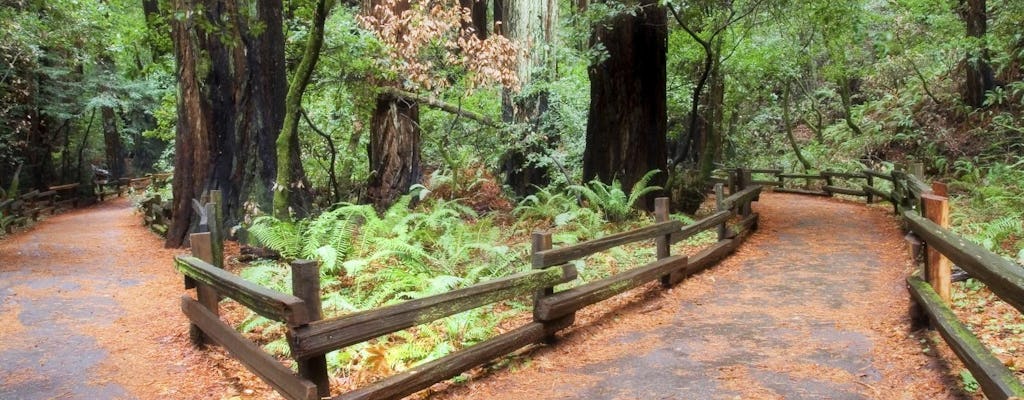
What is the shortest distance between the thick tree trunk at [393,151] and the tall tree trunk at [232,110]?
2.70 metres

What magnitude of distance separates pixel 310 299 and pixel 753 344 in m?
4.17

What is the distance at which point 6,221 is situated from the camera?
18609mm

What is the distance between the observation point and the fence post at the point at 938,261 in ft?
19.6

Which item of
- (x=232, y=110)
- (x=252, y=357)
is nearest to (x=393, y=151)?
(x=232, y=110)

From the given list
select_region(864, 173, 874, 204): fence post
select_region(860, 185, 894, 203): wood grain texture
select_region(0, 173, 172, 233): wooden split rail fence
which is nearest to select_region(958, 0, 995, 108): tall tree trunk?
select_region(864, 173, 874, 204): fence post

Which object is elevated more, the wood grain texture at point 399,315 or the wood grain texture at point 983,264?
the wood grain texture at point 983,264

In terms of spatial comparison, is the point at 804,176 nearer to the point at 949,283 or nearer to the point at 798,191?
the point at 798,191

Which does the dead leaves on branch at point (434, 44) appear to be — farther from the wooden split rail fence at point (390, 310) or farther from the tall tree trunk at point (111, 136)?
the tall tree trunk at point (111, 136)

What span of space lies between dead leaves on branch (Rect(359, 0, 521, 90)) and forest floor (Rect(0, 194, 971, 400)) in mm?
4964

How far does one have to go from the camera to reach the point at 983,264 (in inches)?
173

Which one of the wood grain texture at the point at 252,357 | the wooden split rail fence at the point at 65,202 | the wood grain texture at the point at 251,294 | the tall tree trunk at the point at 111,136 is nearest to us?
the wood grain texture at the point at 251,294

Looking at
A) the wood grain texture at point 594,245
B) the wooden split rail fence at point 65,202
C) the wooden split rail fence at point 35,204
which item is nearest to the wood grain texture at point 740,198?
the wood grain texture at point 594,245

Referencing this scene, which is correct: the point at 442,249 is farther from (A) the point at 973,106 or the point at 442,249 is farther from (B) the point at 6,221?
(A) the point at 973,106

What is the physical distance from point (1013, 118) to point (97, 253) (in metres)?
22.8
